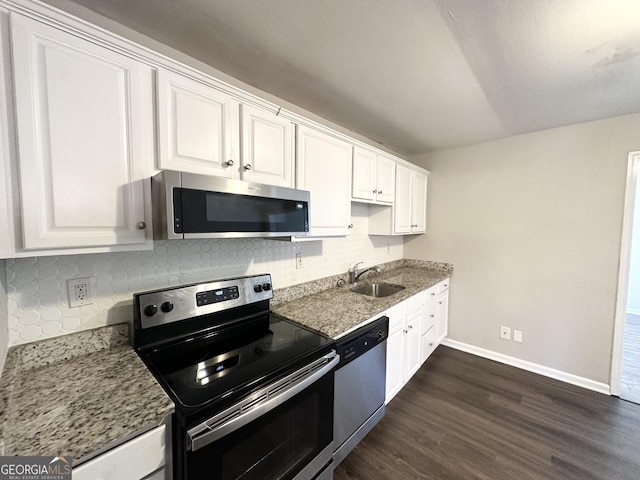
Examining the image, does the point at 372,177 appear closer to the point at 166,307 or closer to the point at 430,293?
the point at 430,293

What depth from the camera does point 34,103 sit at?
810 millimetres

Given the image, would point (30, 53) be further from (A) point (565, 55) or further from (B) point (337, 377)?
(A) point (565, 55)

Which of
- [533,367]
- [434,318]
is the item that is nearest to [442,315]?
[434,318]

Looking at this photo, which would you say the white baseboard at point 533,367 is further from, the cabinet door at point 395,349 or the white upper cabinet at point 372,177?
the white upper cabinet at point 372,177

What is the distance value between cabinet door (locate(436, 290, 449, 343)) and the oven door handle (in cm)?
216

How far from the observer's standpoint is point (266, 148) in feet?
4.66

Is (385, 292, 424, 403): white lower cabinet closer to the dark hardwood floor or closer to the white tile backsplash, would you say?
the dark hardwood floor

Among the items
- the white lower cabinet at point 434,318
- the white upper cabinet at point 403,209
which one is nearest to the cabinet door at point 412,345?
the white lower cabinet at point 434,318

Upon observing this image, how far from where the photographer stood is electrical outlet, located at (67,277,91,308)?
110 centimetres

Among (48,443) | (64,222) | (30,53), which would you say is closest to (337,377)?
(48,443)

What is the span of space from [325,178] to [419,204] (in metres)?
1.82

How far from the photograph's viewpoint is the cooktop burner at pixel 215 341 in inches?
38.7

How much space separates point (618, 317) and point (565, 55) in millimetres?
2323

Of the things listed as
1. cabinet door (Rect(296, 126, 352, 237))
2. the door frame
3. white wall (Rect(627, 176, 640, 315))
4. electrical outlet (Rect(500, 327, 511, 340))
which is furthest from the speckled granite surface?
white wall (Rect(627, 176, 640, 315))
